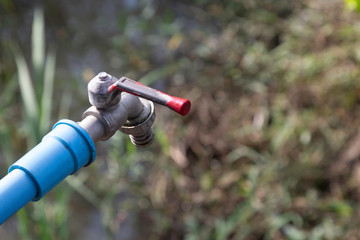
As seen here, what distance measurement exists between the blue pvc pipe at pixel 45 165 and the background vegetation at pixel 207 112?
3.32ft

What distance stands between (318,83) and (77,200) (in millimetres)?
1223

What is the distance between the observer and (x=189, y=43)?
2.65 metres

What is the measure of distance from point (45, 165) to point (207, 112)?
1.75m

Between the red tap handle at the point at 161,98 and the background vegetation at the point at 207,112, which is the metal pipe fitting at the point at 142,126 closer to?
the red tap handle at the point at 161,98

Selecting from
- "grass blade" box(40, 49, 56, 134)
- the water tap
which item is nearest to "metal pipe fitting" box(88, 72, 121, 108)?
the water tap

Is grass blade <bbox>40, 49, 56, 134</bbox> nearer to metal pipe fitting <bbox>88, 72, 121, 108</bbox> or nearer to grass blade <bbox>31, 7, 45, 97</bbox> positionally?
grass blade <bbox>31, 7, 45, 97</bbox>

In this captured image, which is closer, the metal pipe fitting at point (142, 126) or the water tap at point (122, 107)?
the water tap at point (122, 107)

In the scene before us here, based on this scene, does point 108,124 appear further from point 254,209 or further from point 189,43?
point 189,43

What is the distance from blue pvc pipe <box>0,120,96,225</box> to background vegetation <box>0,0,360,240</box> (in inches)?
39.8

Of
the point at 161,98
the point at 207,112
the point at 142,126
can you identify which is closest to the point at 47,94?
the point at 207,112

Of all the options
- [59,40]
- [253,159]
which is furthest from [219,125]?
[59,40]

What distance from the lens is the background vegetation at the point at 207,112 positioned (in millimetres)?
2145

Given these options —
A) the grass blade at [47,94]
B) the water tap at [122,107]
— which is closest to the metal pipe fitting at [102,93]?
the water tap at [122,107]

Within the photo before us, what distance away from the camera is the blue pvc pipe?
73 centimetres
